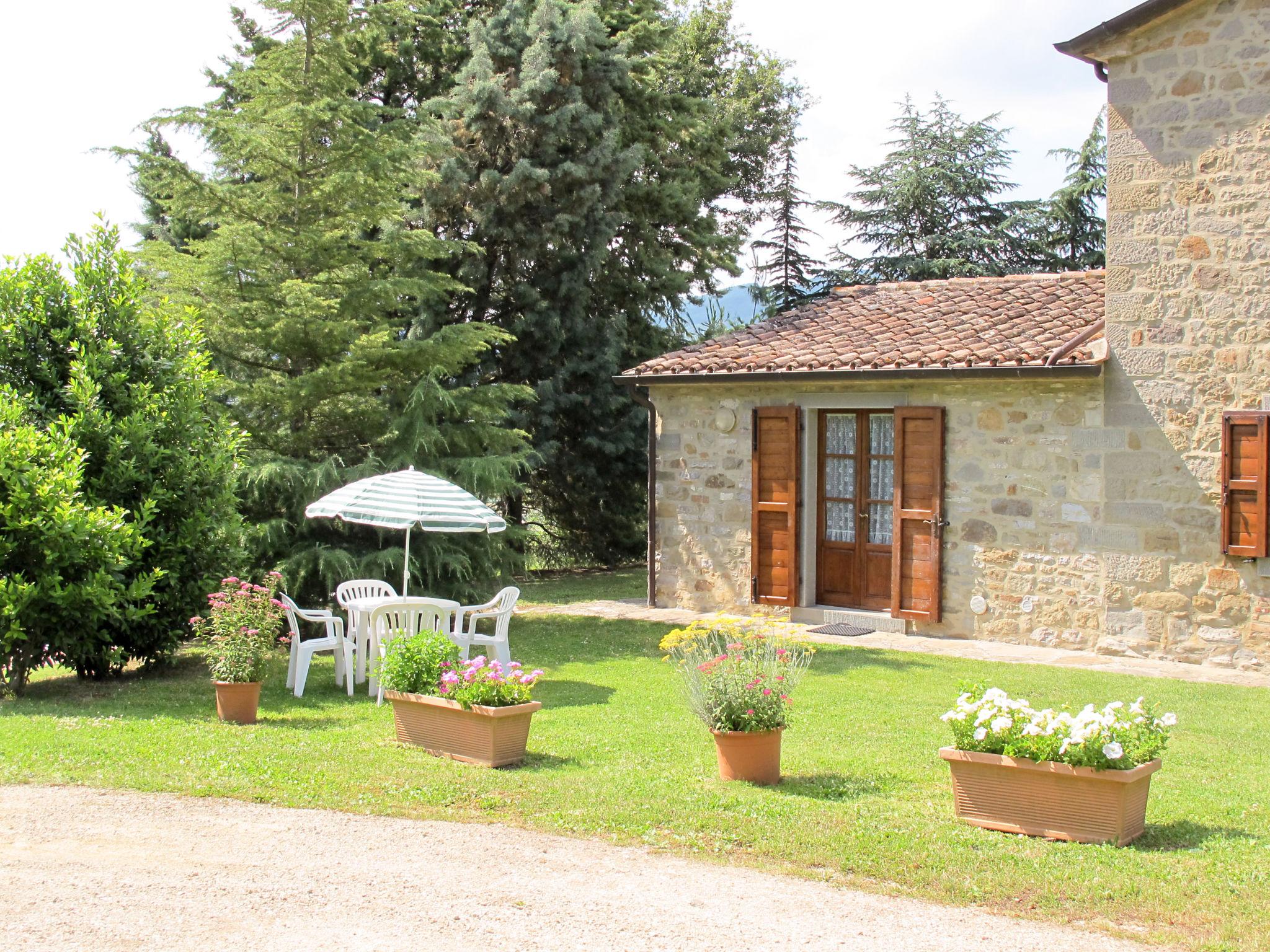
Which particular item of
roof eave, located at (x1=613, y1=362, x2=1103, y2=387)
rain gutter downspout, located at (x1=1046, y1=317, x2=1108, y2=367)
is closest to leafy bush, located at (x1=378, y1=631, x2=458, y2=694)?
roof eave, located at (x1=613, y1=362, x2=1103, y2=387)

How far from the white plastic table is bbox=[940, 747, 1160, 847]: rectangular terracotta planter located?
4.38 m

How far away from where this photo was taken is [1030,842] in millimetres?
4883

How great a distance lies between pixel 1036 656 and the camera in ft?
33.7

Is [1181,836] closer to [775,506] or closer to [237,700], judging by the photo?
[237,700]

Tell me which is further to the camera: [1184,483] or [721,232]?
[721,232]

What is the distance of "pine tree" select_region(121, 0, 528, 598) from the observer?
11047mm

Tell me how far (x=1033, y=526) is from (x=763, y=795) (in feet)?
19.9

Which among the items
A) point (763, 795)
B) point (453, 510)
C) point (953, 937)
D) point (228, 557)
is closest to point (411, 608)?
point (453, 510)

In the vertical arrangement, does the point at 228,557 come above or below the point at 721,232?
below

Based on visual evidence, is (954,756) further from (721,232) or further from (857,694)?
(721,232)

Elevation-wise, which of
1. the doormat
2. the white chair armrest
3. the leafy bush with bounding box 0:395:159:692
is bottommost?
the doormat

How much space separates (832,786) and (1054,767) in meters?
1.28

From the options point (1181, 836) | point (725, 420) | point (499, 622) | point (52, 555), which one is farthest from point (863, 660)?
point (52, 555)

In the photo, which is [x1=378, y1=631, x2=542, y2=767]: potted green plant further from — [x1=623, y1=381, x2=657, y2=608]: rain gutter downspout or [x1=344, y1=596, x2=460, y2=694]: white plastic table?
[x1=623, y1=381, x2=657, y2=608]: rain gutter downspout
